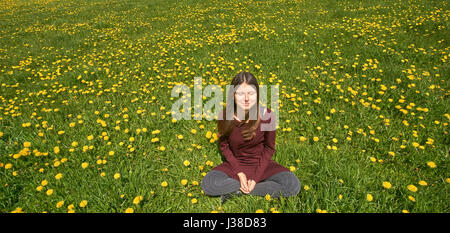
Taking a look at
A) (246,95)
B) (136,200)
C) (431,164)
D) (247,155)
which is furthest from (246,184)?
(431,164)

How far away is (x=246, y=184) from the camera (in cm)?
221

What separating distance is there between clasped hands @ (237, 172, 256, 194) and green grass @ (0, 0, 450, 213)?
0.10 m

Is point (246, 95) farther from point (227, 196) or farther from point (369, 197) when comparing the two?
point (369, 197)

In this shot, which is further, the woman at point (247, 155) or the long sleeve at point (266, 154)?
the long sleeve at point (266, 154)

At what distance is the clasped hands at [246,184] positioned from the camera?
7.13 ft

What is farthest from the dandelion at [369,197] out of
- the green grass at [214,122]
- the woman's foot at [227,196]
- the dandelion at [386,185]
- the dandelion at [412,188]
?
the woman's foot at [227,196]

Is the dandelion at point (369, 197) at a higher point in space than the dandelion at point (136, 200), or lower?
lower

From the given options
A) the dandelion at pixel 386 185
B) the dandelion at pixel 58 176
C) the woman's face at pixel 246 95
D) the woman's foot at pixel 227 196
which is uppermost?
the woman's face at pixel 246 95

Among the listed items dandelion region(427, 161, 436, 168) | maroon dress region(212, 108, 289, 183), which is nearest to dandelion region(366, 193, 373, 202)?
maroon dress region(212, 108, 289, 183)

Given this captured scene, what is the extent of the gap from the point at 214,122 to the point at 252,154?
1094 millimetres

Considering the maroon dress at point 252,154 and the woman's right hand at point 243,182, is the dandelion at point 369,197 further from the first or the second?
the woman's right hand at point 243,182

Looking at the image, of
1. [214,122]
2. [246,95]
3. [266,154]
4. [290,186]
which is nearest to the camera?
[246,95]

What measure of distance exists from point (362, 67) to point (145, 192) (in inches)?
182
